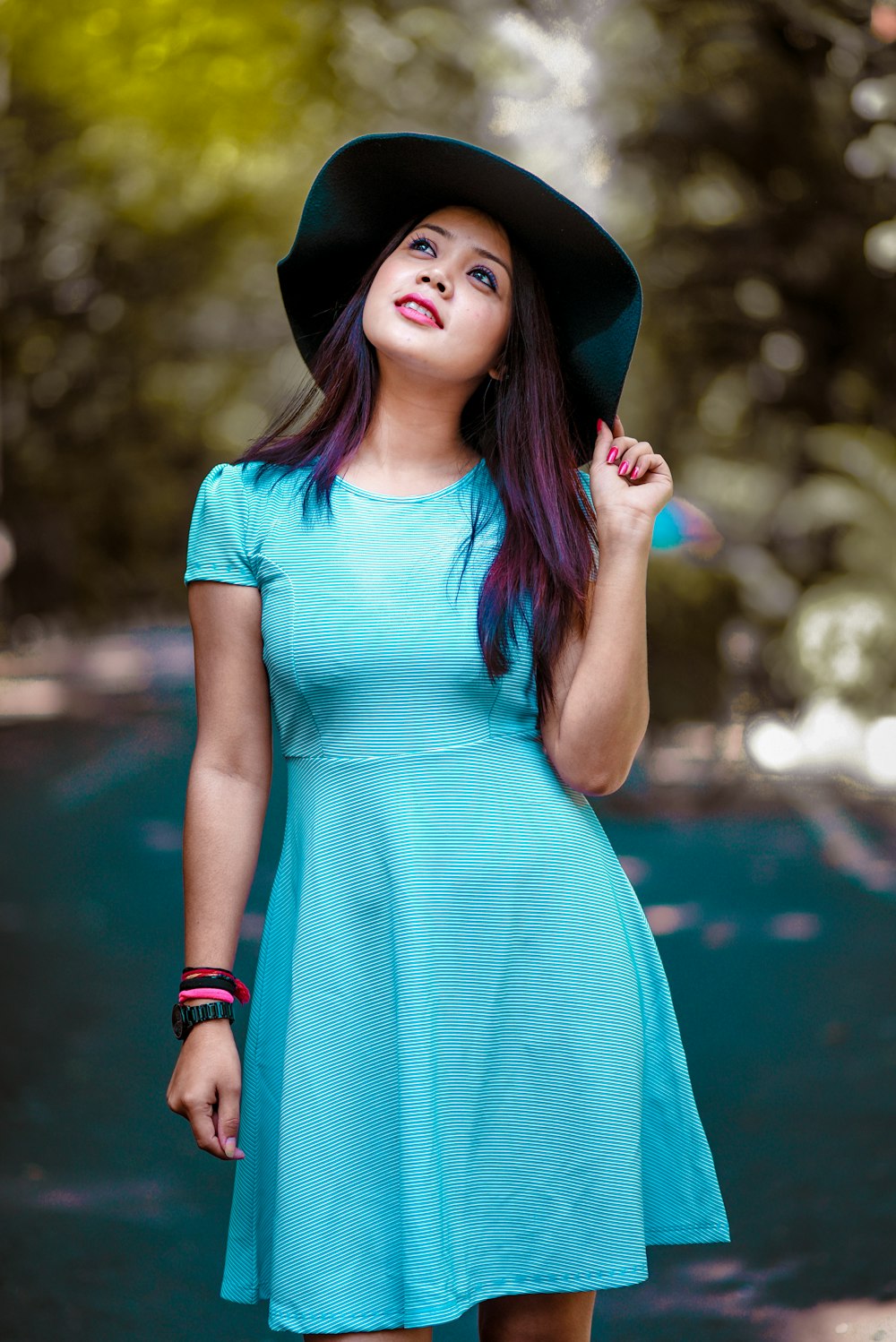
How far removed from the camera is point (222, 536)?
5.47 feet

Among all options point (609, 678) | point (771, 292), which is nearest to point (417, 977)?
point (609, 678)

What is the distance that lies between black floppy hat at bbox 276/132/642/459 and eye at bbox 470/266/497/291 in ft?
0.22

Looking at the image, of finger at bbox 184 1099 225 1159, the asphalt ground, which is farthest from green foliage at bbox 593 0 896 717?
finger at bbox 184 1099 225 1159

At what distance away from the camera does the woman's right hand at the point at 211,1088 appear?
5.27 ft

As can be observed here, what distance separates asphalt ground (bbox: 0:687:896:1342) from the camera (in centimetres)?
308

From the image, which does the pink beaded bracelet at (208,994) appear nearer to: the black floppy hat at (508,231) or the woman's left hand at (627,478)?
the woman's left hand at (627,478)

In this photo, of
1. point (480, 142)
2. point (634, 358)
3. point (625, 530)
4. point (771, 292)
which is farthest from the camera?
point (771, 292)

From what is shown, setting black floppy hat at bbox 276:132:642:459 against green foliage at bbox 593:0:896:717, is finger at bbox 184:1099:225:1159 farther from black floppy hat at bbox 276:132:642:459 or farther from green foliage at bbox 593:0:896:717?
green foliage at bbox 593:0:896:717

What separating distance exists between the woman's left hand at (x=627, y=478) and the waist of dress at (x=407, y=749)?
0.25m

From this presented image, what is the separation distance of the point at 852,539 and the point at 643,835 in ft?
6.50

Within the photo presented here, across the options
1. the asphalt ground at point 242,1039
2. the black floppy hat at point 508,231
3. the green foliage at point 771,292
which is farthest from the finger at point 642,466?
the green foliage at point 771,292

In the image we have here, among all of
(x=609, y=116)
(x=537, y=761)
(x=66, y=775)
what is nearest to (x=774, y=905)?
(x=66, y=775)

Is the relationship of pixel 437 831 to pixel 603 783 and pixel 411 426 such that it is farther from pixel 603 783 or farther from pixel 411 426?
pixel 411 426

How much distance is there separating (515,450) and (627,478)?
129mm
